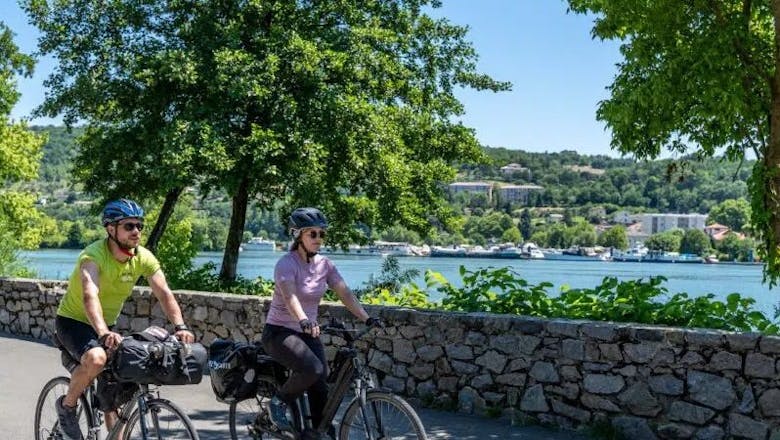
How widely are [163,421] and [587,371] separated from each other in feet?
13.7

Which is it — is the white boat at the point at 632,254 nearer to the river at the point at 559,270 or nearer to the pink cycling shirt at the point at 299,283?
the river at the point at 559,270

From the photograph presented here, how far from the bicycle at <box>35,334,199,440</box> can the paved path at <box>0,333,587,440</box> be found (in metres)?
1.46

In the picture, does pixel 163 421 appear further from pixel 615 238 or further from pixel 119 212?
pixel 615 238

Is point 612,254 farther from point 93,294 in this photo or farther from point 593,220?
point 93,294

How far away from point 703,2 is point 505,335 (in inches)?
168

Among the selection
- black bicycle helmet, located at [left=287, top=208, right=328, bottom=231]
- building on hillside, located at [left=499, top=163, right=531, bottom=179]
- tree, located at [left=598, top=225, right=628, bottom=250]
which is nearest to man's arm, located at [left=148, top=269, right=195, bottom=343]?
black bicycle helmet, located at [left=287, top=208, right=328, bottom=231]

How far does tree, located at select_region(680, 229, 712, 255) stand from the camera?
90.5 m

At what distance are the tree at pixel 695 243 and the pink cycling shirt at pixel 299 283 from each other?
85951 millimetres

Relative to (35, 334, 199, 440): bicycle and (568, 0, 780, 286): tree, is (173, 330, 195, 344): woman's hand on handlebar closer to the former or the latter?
(35, 334, 199, 440): bicycle

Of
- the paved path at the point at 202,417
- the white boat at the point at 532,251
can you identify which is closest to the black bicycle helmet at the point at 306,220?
the paved path at the point at 202,417

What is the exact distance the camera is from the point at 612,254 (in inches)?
4087

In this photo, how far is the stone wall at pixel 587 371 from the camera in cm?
734

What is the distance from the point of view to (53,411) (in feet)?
20.7

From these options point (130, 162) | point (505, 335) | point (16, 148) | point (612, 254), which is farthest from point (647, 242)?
point (505, 335)
